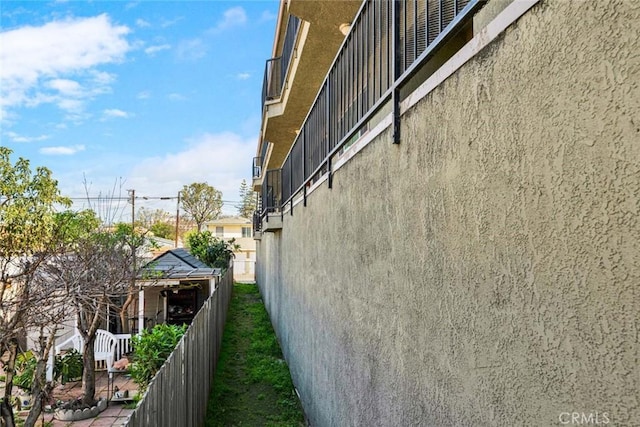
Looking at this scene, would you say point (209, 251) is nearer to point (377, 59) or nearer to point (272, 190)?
point (272, 190)

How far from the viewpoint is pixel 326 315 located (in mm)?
4738

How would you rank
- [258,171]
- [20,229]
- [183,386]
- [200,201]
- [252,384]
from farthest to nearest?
[200,201] < [258,171] < [20,229] < [252,384] < [183,386]

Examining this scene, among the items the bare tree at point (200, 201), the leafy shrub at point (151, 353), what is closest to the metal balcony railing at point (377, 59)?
the leafy shrub at point (151, 353)

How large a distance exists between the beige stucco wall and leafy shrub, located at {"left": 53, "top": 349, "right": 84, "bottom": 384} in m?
10.5

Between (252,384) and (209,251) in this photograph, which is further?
Result: (209,251)

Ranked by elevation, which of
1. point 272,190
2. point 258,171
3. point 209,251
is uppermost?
point 258,171

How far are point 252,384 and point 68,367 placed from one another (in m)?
5.54

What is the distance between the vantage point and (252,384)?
7949mm

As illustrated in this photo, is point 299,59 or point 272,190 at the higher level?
point 299,59

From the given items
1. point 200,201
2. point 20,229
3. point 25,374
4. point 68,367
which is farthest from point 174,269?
point 200,201

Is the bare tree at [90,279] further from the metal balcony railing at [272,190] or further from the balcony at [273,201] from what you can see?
the metal balcony railing at [272,190]

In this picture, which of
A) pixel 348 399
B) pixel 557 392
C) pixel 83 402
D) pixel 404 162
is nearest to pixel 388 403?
pixel 348 399

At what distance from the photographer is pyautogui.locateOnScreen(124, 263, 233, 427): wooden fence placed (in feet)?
10.2

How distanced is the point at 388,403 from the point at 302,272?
4284 millimetres
